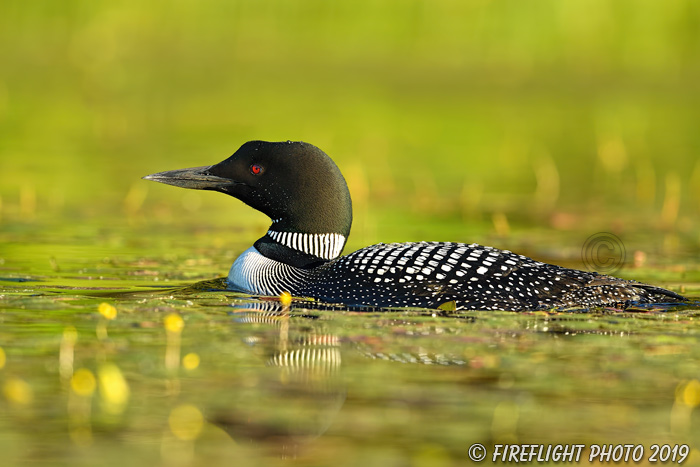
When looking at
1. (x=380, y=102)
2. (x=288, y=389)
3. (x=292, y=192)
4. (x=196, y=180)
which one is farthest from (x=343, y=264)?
(x=380, y=102)

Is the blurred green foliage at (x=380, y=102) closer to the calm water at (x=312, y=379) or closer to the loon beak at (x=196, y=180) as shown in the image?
the loon beak at (x=196, y=180)

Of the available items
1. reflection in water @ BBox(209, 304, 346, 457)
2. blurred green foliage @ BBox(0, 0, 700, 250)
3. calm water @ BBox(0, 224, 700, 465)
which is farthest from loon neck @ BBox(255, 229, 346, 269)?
blurred green foliage @ BBox(0, 0, 700, 250)

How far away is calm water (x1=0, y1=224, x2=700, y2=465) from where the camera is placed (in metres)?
3.55

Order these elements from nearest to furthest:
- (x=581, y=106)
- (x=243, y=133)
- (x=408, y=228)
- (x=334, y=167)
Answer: (x=334, y=167), (x=408, y=228), (x=243, y=133), (x=581, y=106)

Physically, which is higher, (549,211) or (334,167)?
(334,167)

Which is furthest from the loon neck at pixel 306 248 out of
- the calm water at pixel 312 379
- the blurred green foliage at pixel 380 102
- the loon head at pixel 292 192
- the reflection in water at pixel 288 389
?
the blurred green foliage at pixel 380 102

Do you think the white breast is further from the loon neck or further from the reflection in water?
the reflection in water

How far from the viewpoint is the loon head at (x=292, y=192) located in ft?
20.0

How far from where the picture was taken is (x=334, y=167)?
613 cm

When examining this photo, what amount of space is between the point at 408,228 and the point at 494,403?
464 centimetres

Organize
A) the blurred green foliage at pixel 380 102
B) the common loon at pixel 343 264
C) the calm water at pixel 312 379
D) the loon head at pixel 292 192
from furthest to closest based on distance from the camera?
the blurred green foliage at pixel 380 102, the loon head at pixel 292 192, the common loon at pixel 343 264, the calm water at pixel 312 379

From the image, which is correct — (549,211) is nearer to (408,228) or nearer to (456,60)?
(408,228)

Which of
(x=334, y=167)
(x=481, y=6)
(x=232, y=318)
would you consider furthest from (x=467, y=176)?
(x=481, y=6)

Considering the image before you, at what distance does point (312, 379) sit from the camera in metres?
4.23
